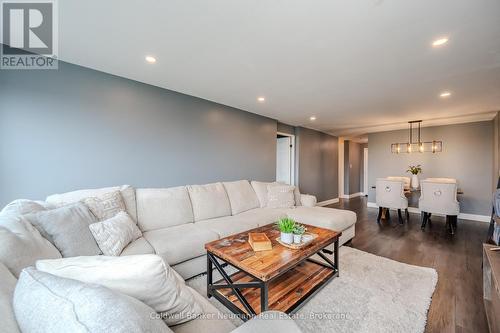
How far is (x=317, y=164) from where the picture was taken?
6113mm

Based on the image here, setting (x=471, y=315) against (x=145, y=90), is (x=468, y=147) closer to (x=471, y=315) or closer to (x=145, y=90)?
(x=471, y=315)

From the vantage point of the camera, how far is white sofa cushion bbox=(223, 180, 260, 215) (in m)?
3.23

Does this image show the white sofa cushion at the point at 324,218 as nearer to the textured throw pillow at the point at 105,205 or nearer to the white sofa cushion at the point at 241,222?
the white sofa cushion at the point at 241,222

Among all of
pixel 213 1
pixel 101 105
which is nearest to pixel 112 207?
pixel 101 105

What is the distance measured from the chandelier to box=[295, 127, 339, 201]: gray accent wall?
68.8 inches

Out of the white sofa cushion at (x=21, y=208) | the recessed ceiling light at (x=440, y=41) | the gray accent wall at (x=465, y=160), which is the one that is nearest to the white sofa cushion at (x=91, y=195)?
the white sofa cushion at (x=21, y=208)

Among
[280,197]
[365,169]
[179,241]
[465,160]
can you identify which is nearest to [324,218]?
[280,197]

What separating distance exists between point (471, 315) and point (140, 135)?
3.92 m

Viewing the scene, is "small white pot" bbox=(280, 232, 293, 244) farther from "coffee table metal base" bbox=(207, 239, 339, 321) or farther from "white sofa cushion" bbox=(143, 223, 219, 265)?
"white sofa cushion" bbox=(143, 223, 219, 265)

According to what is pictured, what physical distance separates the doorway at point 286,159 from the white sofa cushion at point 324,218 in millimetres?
2217

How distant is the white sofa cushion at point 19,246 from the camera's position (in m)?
0.90

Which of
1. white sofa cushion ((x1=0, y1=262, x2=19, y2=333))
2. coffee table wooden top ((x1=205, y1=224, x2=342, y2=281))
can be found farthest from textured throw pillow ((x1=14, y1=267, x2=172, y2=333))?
coffee table wooden top ((x1=205, y1=224, x2=342, y2=281))

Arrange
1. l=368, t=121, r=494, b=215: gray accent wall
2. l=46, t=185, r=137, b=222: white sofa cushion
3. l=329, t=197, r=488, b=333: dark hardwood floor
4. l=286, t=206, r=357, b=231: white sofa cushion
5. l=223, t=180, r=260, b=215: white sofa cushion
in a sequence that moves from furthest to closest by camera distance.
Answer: l=368, t=121, r=494, b=215: gray accent wall < l=223, t=180, r=260, b=215: white sofa cushion < l=286, t=206, r=357, b=231: white sofa cushion < l=46, t=185, r=137, b=222: white sofa cushion < l=329, t=197, r=488, b=333: dark hardwood floor

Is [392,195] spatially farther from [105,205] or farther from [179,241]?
[105,205]
